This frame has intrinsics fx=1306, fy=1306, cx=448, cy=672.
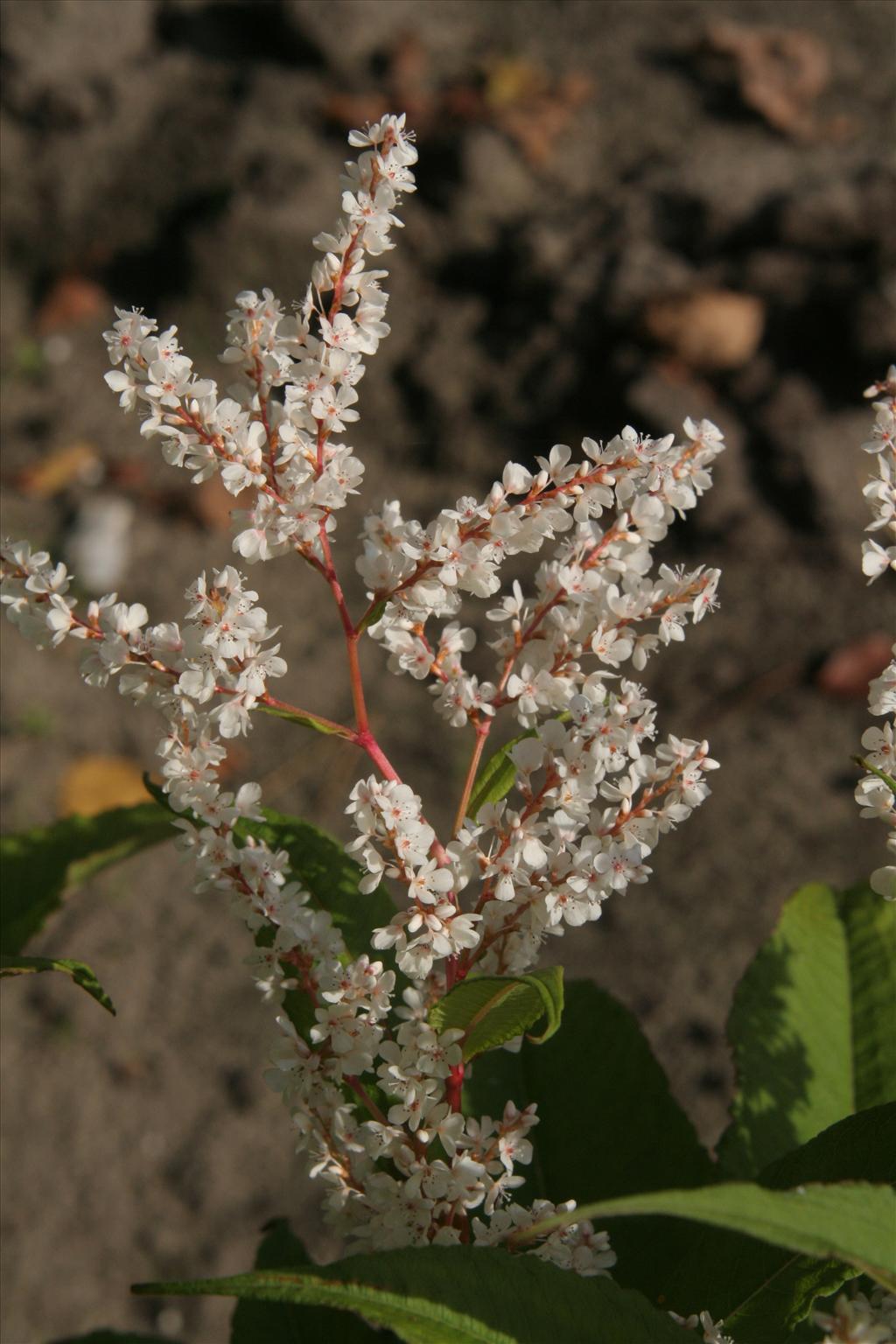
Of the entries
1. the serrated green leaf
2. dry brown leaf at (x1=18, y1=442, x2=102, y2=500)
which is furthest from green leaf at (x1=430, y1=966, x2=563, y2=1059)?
dry brown leaf at (x1=18, y1=442, x2=102, y2=500)

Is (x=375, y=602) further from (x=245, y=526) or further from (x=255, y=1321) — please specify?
(x=255, y=1321)

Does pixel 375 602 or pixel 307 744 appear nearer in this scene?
pixel 375 602

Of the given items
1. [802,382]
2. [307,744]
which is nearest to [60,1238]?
[307,744]

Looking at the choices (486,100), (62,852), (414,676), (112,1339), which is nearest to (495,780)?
(414,676)

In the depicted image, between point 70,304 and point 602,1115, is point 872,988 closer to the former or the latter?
point 602,1115

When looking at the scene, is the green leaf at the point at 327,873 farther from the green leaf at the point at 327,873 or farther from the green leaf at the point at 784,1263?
the green leaf at the point at 784,1263

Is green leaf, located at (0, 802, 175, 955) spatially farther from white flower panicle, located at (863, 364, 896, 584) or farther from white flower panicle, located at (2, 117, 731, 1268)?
white flower panicle, located at (863, 364, 896, 584)

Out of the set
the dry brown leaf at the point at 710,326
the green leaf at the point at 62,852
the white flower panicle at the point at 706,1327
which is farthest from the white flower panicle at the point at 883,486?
the dry brown leaf at the point at 710,326
